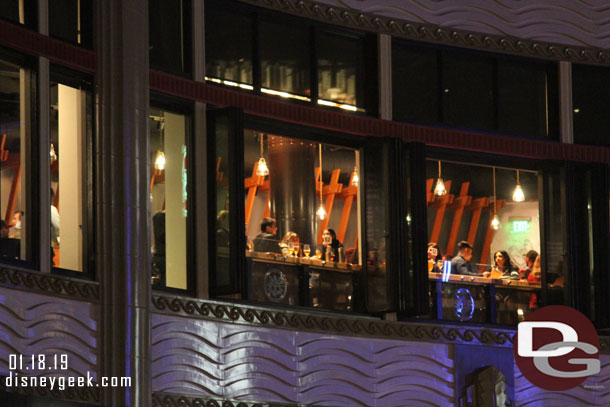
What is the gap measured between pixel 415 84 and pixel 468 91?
98cm

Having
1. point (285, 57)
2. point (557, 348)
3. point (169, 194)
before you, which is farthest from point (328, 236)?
point (557, 348)

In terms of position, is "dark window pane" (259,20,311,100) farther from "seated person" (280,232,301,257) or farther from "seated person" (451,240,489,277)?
"seated person" (451,240,489,277)

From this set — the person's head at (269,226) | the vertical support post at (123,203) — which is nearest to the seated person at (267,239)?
the person's head at (269,226)

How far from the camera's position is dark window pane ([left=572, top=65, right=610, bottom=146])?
24500mm

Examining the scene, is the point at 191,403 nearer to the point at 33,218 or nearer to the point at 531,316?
the point at 33,218

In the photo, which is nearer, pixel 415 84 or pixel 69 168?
pixel 69 168

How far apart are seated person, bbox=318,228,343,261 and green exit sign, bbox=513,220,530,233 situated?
6.05 meters

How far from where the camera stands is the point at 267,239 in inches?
860

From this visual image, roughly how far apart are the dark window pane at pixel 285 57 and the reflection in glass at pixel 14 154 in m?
4.33

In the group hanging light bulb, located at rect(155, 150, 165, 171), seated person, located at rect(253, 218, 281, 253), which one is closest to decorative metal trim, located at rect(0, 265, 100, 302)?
hanging light bulb, located at rect(155, 150, 165, 171)

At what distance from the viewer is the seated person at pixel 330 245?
22594mm

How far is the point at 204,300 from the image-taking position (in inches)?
790

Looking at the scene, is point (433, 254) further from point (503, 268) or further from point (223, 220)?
point (223, 220)

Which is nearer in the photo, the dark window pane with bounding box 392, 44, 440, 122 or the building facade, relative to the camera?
the building facade
